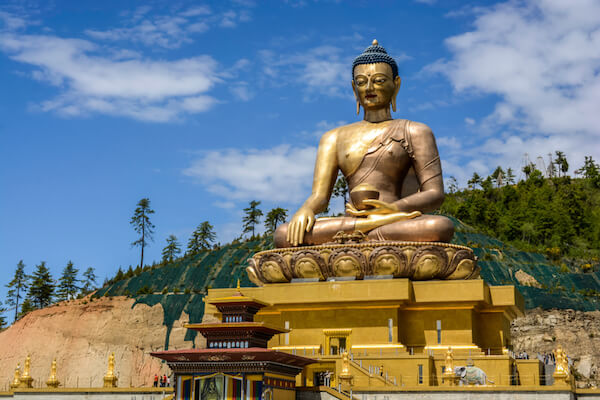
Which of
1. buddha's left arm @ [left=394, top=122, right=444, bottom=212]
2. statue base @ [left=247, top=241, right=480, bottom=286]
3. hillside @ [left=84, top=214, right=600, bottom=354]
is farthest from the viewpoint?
hillside @ [left=84, top=214, right=600, bottom=354]

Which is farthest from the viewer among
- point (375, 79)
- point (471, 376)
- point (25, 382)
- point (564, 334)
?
point (564, 334)

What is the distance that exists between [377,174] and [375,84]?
3126 millimetres

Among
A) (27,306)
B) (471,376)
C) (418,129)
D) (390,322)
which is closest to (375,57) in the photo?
(418,129)

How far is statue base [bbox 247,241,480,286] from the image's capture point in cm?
2138

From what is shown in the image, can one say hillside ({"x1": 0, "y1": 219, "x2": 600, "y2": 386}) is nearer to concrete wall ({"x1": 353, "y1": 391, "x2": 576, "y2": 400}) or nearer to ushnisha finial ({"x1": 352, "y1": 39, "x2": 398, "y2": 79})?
ushnisha finial ({"x1": 352, "y1": 39, "x2": 398, "y2": 79})

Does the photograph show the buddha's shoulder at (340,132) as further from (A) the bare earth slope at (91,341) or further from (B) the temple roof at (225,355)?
Result: (A) the bare earth slope at (91,341)

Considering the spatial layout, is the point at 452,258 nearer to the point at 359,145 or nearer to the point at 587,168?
the point at 359,145

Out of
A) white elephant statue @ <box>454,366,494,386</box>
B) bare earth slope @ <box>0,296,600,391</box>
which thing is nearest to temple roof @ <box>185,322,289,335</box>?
white elephant statue @ <box>454,366,494,386</box>

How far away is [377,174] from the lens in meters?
23.6

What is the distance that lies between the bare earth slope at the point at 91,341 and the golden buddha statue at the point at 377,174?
18827 mm

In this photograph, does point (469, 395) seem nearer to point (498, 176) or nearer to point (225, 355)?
point (225, 355)

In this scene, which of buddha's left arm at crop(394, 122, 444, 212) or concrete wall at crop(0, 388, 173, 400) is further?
buddha's left arm at crop(394, 122, 444, 212)

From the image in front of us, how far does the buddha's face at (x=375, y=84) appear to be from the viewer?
80.8ft

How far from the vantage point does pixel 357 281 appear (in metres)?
21.0
